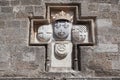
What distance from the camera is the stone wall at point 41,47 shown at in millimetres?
4812

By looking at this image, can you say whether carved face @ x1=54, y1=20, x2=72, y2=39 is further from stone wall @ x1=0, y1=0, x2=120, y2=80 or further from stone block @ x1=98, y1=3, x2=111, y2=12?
stone block @ x1=98, y1=3, x2=111, y2=12

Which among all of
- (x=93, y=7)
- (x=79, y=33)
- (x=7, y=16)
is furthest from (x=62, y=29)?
(x=7, y=16)

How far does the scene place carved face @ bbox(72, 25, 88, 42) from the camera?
197 inches

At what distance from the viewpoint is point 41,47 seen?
4.95 meters

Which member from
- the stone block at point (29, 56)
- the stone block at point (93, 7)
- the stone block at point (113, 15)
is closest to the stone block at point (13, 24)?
the stone block at point (29, 56)

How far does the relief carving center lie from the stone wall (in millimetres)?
81

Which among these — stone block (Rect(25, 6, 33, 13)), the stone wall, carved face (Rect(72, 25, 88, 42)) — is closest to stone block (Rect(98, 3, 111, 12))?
the stone wall

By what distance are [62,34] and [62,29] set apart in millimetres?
71

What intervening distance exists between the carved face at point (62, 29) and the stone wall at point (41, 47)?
0.85 ft

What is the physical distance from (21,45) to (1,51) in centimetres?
28

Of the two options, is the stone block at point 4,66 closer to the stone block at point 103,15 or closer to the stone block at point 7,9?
the stone block at point 7,9

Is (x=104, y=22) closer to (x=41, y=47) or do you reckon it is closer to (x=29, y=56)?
(x=41, y=47)

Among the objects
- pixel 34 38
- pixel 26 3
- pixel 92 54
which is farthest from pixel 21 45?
pixel 92 54

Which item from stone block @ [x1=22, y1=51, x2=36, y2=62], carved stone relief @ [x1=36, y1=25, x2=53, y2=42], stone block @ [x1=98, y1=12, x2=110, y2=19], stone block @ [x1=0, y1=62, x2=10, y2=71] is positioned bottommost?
stone block @ [x1=0, y1=62, x2=10, y2=71]
